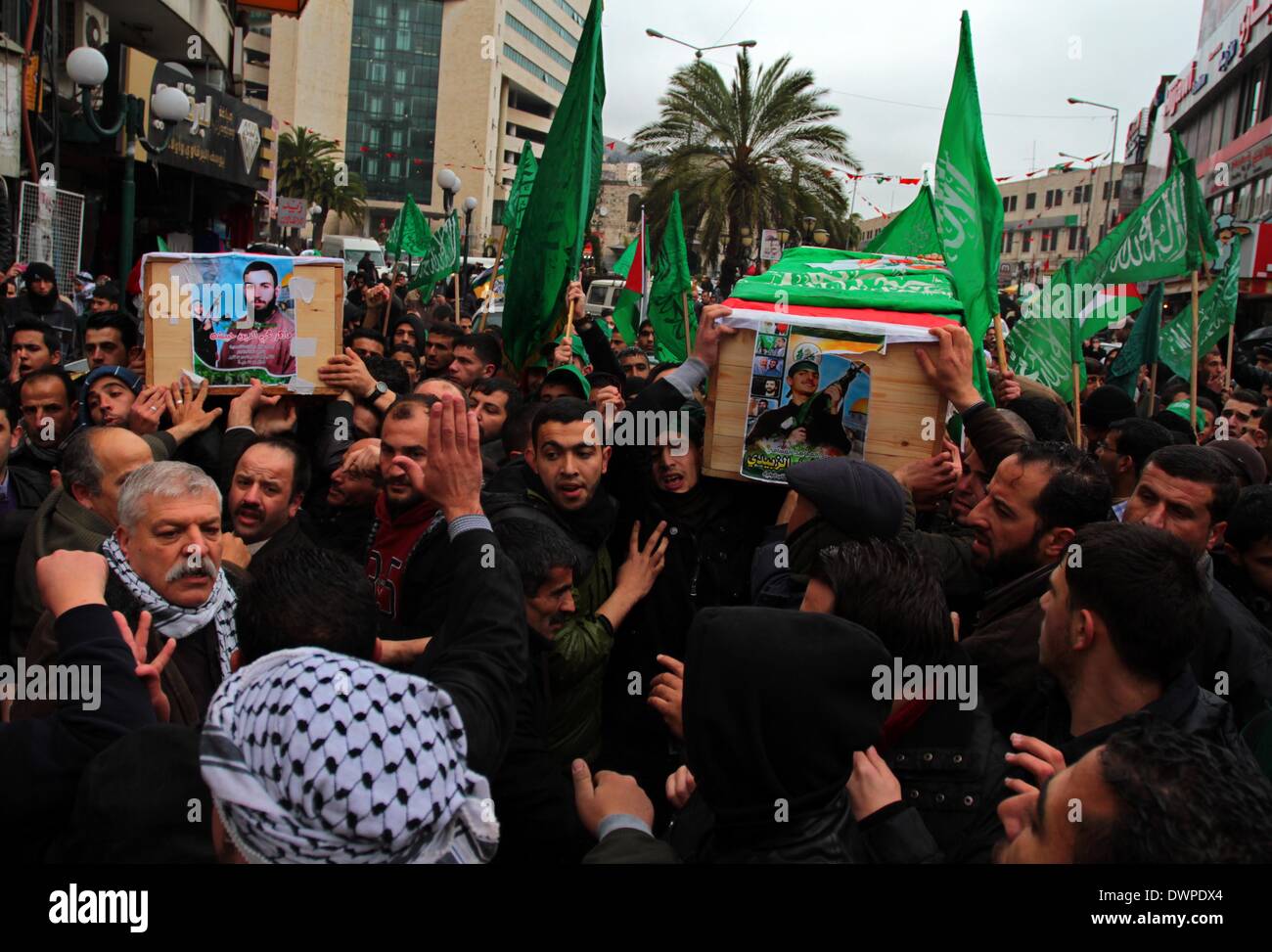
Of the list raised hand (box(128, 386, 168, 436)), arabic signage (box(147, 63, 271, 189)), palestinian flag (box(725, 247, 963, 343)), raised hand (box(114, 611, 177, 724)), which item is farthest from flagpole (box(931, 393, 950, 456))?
arabic signage (box(147, 63, 271, 189))

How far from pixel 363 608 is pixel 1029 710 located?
1.64 m

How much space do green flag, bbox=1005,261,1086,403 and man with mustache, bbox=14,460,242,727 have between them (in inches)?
216

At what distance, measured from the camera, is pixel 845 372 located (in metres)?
3.37

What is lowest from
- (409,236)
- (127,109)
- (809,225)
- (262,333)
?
(262,333)

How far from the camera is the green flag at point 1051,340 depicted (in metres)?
6.99

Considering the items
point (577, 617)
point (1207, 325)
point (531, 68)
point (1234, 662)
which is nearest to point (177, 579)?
point (577, 617)

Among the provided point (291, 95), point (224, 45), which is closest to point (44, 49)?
point (224, 45)

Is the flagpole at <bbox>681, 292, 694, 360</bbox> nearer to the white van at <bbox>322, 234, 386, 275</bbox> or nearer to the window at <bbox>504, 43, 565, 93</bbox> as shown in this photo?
the white van at <bbox>322, 234, 386, 275</bbox>

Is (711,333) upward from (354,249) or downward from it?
downward

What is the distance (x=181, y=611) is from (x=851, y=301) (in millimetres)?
2167

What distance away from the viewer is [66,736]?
1901 mm

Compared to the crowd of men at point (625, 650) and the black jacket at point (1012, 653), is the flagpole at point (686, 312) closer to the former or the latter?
the crowd of men at point (625, 650)

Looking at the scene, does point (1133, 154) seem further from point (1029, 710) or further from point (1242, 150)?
point (1029, 710)

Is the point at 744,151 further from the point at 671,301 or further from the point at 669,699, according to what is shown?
the point at 669,699
